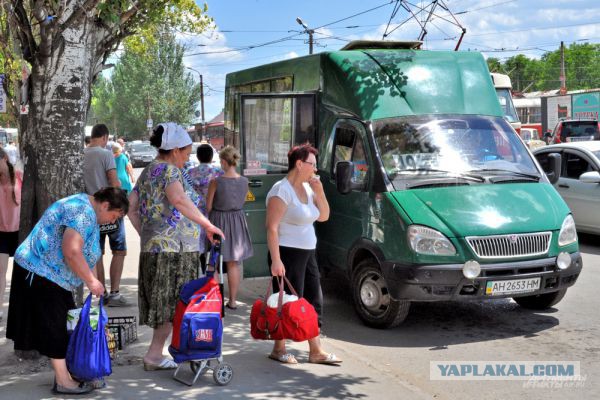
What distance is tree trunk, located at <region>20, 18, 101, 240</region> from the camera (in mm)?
5826

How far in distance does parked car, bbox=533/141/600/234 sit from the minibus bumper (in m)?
4.89

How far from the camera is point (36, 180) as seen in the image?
5.88 meters

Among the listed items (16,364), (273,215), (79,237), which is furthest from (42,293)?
(273,215)

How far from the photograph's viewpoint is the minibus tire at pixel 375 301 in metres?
7.05

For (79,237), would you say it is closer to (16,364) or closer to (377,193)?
(16,364)

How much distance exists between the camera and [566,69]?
122m

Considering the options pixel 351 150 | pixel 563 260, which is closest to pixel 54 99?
pixel 351 150

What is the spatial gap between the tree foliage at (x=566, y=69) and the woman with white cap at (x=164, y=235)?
4606 inches

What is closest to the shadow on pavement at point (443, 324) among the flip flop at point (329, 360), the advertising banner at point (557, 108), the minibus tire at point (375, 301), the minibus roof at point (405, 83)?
the minibus tire at point (375, 301)

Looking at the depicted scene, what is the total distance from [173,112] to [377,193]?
7314 centimetres

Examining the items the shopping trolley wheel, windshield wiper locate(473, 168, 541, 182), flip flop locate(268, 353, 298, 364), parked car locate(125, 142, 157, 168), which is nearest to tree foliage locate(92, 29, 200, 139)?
parked car locate(125, 142, 157, 168)

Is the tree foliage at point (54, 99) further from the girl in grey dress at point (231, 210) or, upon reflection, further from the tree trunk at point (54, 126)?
the girl in grey dress at point (231, 210)

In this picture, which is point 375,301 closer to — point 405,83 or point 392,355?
point 392,355

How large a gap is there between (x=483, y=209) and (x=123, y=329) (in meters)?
3.29
